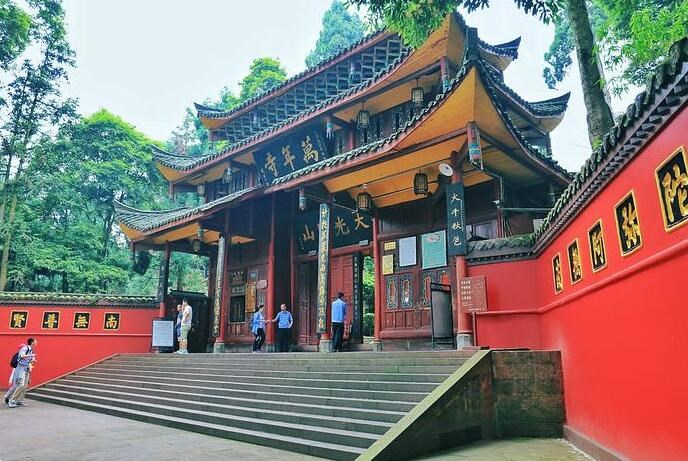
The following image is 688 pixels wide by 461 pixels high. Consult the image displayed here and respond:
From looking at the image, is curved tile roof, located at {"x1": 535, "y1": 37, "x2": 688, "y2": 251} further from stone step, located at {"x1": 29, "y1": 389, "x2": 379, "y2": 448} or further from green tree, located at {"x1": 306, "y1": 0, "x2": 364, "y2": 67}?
green tree, located at {"x1": 306, "y1": 0, "x2": 364, "y2": 67}

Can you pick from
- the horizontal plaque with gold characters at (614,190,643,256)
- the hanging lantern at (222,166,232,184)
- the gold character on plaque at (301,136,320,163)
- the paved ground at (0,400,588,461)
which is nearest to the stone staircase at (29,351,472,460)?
the paved ground at (0,400,588,461)

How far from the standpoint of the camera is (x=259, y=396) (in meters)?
7.39

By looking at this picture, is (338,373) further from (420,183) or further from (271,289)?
(271,289)

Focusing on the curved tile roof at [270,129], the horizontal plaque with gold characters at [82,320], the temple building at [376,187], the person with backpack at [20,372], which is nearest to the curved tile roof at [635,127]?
the temple building at [376,187]

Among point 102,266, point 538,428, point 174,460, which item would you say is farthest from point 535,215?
point 102,266

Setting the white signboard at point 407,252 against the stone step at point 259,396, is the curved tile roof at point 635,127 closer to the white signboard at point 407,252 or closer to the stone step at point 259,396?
the stone step at point 259,396

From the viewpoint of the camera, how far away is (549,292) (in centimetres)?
659

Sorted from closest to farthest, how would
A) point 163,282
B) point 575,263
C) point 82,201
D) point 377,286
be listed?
point 575,263, point 377,286, point 163,282, point 82,201

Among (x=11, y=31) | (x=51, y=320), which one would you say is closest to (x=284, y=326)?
(x=51, y=320)

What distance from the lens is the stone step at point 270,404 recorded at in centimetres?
572

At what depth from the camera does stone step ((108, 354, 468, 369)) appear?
6.77 meters

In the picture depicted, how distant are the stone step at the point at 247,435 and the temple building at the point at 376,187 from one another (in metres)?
3.36

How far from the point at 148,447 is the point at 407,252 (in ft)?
22.2

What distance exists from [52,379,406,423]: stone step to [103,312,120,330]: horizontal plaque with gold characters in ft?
13.3
